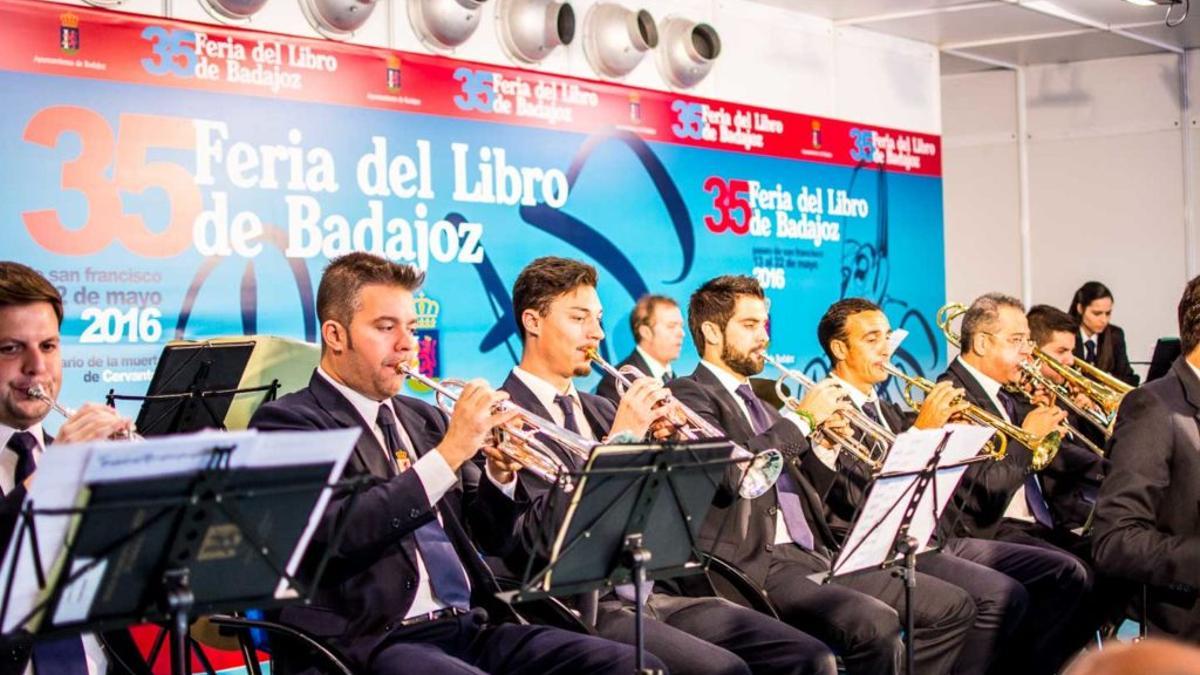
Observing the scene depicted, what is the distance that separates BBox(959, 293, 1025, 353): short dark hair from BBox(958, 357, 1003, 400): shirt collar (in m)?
0.15

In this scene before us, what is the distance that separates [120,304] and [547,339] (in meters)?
2.41

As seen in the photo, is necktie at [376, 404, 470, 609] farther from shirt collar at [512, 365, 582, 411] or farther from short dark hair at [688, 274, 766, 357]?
short dark hair at [688, 274, 766, 357]

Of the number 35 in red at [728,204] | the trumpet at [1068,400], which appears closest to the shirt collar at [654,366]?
the number 35 in red at [728,204]

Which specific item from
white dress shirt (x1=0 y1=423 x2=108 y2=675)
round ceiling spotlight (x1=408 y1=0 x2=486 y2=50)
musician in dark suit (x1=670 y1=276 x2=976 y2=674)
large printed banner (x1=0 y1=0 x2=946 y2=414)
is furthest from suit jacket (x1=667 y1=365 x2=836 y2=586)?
round ceiling spotlight (x1=408 y1=0 x2=486 y2=50)

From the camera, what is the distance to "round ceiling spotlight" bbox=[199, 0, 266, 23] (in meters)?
7.02

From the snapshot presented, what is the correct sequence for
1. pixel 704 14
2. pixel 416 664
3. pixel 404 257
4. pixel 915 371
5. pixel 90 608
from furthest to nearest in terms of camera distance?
pixel 915 371 < pixel 704 14 < pixel 404 257 < pixel 416 664 < pixel 90 608

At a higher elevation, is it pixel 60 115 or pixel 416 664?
pixel 60 115

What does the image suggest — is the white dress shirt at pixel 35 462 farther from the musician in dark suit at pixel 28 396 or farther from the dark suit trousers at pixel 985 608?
the dark suit trousers at pixel 985 608

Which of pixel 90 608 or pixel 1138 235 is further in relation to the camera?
pixel 1138 235

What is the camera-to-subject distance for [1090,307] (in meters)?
11.9

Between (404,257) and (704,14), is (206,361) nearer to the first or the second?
(404,257)

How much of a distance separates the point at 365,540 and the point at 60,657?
0.78 meters

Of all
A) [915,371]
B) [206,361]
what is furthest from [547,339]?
[915,371]

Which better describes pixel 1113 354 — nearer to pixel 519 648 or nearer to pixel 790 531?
pixel 790 531
